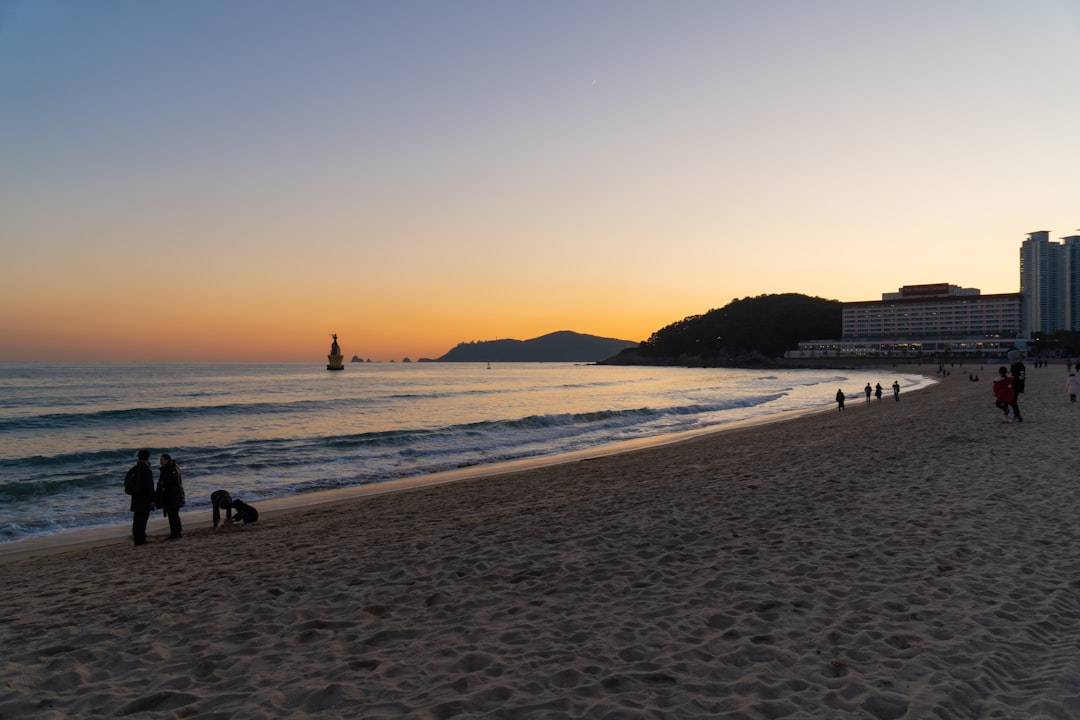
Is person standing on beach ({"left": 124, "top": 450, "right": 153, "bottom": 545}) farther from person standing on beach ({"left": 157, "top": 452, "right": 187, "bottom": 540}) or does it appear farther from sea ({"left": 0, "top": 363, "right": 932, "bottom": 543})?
sea ({"left": 0, "top": 363, "right": 932, "bottom": 543})

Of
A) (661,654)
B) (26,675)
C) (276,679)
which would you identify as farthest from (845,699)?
(26,675)

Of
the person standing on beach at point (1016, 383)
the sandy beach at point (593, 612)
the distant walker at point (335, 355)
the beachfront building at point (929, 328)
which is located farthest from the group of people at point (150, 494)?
the beachfront building at point (929, 328)

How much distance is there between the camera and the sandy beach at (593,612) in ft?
13.7

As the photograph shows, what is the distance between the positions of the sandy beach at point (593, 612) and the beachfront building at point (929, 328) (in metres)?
179

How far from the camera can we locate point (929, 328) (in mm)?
185500

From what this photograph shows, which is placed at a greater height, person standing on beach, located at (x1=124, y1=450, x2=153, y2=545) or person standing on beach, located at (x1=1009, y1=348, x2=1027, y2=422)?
person standing on beach, located at (x1=1009, y1=348, x2=1027, y2=422)

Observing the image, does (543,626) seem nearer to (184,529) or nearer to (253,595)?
(253,595)

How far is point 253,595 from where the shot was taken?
6621 mm

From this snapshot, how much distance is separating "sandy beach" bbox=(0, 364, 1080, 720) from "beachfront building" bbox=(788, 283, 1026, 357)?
179 m

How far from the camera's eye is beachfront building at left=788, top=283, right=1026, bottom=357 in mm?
164625

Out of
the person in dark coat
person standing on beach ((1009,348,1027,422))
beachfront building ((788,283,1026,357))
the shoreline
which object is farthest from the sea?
beachfront building ((788,283,1026,357))

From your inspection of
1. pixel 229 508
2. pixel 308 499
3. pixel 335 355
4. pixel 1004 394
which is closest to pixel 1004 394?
pixel 1004 394

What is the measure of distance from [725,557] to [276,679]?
4.95 metres

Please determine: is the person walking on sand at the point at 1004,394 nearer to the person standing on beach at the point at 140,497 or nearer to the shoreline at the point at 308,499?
the shoreline at the point at 308,499
